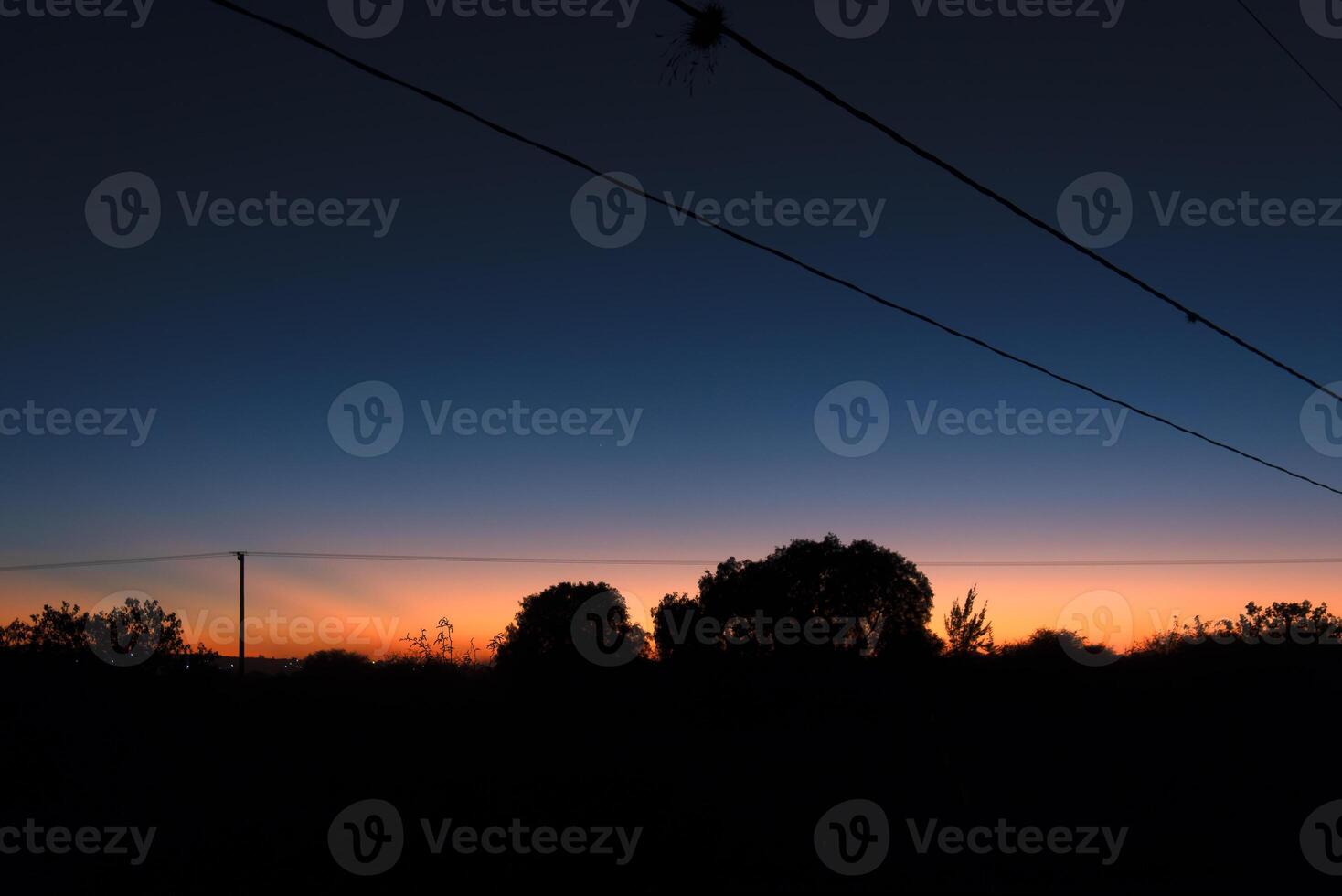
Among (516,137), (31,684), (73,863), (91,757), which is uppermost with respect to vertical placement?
(516,137)

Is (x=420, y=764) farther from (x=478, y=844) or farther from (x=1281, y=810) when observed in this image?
(x=1281, y=810)

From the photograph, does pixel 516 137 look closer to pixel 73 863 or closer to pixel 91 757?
pixel 73 863

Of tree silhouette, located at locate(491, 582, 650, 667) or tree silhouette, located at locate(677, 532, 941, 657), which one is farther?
tree silhouette, located at locate(491, 582, 650, 667)

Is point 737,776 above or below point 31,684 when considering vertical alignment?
below

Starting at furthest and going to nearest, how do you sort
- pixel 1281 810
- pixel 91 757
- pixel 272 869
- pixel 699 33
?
pixel 91 757, pixel 1281 810, pixel 272 869, pixel 699 33

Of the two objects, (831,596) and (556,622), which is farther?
(556,622)

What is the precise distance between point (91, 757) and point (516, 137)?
2542 cm

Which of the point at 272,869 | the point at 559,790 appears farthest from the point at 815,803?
the point at 272,869

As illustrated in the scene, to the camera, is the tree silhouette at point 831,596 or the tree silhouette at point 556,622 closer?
the tree silhouette at point 831,596

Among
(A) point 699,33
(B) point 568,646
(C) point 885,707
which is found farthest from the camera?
(B) point 568,646

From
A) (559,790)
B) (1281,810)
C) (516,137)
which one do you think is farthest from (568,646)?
(516,137)

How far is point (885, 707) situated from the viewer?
28.3 meters

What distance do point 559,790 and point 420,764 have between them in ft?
14.8

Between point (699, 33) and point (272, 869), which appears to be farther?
point (272, 869)
